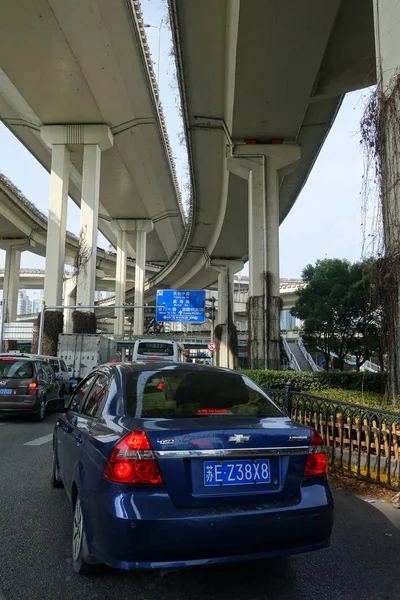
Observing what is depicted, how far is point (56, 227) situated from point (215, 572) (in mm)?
28011

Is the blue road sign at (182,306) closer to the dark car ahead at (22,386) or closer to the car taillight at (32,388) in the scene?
the dark car ahead at (22,386)

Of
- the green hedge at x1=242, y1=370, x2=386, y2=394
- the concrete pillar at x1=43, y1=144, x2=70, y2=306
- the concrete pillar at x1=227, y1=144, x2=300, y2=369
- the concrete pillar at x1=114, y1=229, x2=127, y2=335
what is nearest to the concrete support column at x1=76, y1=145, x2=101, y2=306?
the concrete pillar at x1=43, y1=144, x2=70, y2=306

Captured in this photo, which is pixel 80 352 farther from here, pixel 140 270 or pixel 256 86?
pixel 140 270

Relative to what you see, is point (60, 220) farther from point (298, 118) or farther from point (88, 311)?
point (298, 118)

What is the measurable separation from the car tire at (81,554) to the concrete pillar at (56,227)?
26047 millimetres

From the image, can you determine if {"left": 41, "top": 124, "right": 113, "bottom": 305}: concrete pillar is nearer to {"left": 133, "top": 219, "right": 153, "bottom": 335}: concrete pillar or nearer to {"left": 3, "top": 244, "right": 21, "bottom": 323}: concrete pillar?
{"left": 133, "top": 219, "right": 153, "bottom": 335}: concrete pillar

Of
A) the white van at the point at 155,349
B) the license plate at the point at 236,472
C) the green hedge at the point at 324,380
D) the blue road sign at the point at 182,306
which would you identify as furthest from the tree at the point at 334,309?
the license plate at the point at 236,472

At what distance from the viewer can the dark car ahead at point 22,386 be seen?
1034cm

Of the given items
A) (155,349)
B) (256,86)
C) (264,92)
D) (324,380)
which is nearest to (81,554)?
(324,380)

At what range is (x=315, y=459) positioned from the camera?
2.90 m

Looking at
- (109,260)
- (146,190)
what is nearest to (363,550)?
(146,190)

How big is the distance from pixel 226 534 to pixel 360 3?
1584cm

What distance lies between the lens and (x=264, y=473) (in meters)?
2.71

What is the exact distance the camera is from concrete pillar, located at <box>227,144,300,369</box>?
18.8 meters
